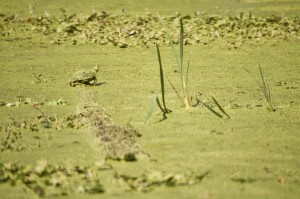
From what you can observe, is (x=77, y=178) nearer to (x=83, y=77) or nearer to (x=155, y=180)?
(x=155, y=180)

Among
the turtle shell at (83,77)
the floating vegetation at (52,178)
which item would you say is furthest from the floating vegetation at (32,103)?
the floating vegetation at (52,178)

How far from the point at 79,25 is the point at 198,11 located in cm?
244

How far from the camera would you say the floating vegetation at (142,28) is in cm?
868

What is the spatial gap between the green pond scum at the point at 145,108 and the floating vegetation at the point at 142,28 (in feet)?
0.09

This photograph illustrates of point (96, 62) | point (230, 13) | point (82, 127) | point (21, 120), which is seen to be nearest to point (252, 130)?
point (82, 127)

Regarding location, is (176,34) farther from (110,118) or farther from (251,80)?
(110,118)

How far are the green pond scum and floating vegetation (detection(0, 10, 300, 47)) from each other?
0.09ft

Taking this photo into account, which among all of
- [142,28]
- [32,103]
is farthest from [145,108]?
[142,28]

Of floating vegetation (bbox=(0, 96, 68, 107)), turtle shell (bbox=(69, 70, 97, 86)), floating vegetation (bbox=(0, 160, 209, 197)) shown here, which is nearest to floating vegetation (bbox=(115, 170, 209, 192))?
floating vegetation (bbox=(0, 160, 209, 197))

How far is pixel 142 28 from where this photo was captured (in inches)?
363

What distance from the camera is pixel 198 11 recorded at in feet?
35.3

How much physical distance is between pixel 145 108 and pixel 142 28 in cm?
417

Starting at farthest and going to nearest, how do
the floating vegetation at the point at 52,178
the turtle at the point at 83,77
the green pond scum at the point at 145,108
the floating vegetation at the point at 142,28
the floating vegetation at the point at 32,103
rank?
the floating vegetation at the point at 142,28 → the turtle at the point at 83,77 → the floating vegetation at the point at 32,103 → the green pond scum at the point at 145,108 → the floating vegetation at the point at 52,178

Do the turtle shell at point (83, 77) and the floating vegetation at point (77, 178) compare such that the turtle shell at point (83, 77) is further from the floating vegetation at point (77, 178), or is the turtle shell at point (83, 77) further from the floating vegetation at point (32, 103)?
the floating vegetation at point (77, 178)
